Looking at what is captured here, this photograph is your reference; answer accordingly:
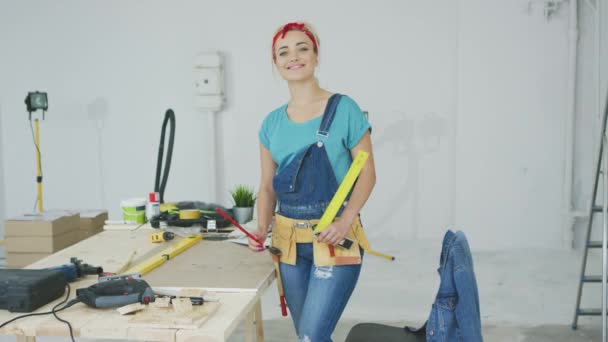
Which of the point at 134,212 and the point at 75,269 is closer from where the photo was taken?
the point at 75,269

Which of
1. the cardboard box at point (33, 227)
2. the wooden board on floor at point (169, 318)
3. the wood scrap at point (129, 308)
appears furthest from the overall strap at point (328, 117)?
the cardboard box at point (33, 227)

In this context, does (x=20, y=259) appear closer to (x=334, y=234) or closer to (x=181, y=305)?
(x=181, y=305)

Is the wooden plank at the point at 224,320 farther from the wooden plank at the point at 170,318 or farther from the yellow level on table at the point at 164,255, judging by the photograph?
the yellow level on table at the point at 164,255

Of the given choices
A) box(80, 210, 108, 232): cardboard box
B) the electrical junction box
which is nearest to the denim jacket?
box(80, 210, 108, 232): cardboard box

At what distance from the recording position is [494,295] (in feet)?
12.4

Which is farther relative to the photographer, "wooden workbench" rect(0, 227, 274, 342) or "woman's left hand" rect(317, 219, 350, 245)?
"woman's left hand" rect(317, 219, 350, 245)

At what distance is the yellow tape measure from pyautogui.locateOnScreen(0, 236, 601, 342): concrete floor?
1.60m

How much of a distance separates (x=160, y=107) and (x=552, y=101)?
12.1 ft

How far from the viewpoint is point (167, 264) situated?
6.37ft

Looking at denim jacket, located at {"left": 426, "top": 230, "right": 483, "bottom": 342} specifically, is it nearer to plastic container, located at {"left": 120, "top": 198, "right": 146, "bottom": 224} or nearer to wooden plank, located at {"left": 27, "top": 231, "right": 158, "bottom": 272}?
wooden plank, located at {"left": 27, "top": 231, "right": 158, "bottom": 272}

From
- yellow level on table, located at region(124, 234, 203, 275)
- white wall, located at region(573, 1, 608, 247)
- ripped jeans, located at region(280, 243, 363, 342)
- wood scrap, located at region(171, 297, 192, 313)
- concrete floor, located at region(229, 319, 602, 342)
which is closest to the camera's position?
wood scrap, located at region(171, 297, 192, 313)

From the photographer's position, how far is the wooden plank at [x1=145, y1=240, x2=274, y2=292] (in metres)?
1.68

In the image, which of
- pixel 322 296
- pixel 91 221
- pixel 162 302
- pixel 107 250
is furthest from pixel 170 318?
pixel 91 221

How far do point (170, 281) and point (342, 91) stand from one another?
390 centimetres
